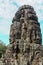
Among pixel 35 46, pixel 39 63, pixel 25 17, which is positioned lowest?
pixel 39 63

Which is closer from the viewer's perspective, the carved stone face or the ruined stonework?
the ruined stonework

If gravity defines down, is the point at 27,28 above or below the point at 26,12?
below

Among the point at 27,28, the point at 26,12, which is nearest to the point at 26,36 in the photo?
the point at 27,28

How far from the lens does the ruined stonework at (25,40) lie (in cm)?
3328

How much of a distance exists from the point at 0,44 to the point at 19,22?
1173 inches

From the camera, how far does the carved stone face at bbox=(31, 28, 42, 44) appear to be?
1384 inches

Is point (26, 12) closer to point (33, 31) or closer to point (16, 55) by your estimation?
point (33, 31)

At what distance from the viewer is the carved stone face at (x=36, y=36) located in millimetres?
35156

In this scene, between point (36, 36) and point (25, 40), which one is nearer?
point (25, 40)

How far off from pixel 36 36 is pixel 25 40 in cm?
168

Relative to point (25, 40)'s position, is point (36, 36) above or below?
above

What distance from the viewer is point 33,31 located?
3562 cm

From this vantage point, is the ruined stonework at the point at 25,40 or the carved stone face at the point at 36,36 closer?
the ruined stonework at the point at 25,40

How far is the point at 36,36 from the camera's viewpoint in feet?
116
